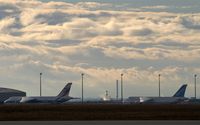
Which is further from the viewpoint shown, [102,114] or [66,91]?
→ [66,91]

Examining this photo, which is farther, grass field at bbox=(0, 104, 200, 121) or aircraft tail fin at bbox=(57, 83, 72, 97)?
aircraft tail fin at bbox=(57, 83, 72, 97)

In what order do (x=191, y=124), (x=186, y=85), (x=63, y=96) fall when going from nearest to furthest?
(x=191, y=124) < (x=63, y=96) < (x=186, y=85)

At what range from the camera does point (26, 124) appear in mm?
37094

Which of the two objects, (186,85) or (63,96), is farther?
(186,85)

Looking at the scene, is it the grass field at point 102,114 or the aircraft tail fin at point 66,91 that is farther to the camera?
the aircraft tail fin at point 66,91

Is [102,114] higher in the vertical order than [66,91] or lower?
lower

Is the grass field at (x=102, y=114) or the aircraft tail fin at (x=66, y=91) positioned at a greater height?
the aircraft tail fin at (x=66, y=91)

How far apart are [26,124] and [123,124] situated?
22.2 ft

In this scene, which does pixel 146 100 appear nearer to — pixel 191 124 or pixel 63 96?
pixel 63 96

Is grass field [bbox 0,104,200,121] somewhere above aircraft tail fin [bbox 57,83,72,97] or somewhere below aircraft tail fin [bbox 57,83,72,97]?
below

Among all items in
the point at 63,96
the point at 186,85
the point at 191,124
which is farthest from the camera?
the point at 186,85

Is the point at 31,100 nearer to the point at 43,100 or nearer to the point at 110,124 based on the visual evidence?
the point at 43,100

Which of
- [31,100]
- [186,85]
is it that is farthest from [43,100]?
[186,85]

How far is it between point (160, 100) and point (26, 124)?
158 metres
